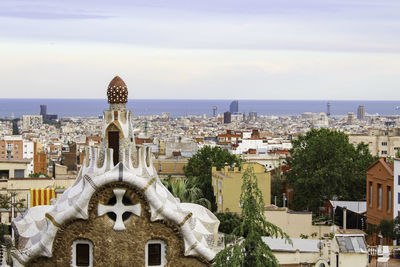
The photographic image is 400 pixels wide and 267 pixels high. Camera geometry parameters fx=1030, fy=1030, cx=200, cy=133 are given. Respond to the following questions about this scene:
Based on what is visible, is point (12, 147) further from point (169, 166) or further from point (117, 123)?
point (117, 123)

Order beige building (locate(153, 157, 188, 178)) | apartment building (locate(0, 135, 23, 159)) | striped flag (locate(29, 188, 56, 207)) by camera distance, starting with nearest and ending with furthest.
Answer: striped flag (locate(29, 188, 56, 207)) → beige building (locate(153, 157, 188, 178)) → apartment building (locate(0, 135, 23, 159))

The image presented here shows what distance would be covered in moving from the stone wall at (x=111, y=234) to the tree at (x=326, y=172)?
32565 mm

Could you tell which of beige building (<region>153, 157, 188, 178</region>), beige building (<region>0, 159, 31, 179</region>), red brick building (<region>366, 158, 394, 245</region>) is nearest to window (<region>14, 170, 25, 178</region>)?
beige building (<region>0, 159, 31, 179</region>)

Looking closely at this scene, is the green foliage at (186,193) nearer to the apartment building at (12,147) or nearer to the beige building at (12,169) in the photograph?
the beige building at (12,169)

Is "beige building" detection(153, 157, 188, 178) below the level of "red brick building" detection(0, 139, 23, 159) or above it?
above

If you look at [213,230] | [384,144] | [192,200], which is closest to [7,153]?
[384,144]

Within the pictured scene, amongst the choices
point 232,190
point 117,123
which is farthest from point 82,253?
point 232,190

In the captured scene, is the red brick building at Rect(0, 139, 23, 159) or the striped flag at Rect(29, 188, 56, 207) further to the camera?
the red brick building at Rect(0, 139, 23, 159)

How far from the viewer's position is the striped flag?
3272 cm

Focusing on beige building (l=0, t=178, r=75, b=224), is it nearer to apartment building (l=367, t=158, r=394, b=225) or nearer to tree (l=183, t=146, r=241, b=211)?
apartment building (l=367, t=158, r=394, b=225)

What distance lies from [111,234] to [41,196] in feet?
42.9

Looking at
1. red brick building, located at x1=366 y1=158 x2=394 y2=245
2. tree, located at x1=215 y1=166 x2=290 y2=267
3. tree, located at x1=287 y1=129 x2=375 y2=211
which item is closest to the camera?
tree, located at x1=215 y1=166 x2=290 y2=267

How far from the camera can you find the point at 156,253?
20.7m

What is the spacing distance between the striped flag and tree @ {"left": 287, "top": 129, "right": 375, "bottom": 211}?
22.0 metres
